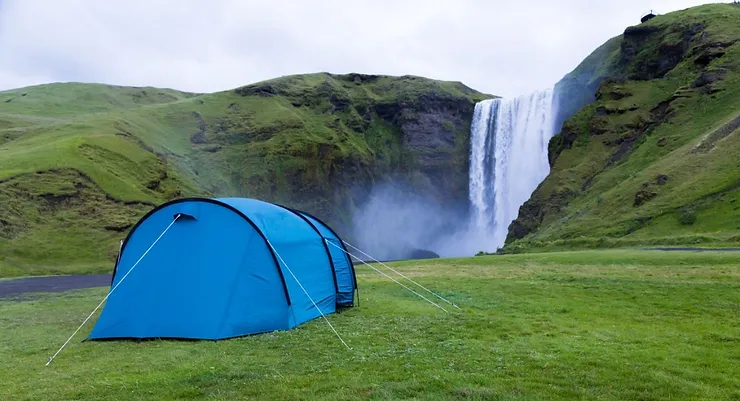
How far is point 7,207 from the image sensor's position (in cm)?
5694

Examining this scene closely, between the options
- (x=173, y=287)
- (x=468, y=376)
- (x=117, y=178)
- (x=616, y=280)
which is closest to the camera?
(x=468, y=376)

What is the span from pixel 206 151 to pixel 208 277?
8595 cm

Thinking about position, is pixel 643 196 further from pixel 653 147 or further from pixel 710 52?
pixel 710 52

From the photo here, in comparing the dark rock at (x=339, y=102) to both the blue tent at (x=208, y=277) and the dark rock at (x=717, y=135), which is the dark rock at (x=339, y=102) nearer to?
the dark rock at (x=717, y=135)

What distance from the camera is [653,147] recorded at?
58.1 m

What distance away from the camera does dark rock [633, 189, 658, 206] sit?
151 ft

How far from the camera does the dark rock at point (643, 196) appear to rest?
46125mm

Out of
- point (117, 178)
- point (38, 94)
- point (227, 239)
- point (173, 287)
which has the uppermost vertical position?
point (38, 94)

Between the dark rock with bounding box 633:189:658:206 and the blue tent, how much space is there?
3972cm

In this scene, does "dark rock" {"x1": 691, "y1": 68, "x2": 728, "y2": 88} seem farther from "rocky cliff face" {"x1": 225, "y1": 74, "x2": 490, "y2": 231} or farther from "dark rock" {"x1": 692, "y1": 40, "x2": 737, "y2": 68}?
"rocky cliff face" {"x1": 225, "y1": 74, "x2": 490, "y2": 231}

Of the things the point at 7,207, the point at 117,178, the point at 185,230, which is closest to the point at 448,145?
the point at 117,178

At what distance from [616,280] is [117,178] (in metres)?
62.9

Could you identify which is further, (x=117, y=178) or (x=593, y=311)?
(x=117, y=178)

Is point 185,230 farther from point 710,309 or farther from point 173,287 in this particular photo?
point 710,309
